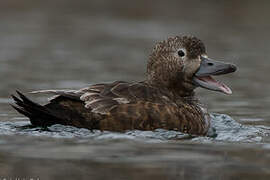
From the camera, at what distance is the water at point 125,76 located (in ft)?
20.4

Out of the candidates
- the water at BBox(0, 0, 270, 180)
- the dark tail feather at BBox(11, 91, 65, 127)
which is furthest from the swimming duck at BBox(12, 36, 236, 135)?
the water at BBox(0, 0, 270, 180)

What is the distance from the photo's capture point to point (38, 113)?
721cm

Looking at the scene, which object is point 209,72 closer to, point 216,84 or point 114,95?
point 216,84

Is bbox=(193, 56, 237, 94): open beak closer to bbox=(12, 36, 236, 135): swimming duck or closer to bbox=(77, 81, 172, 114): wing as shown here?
bbox=(12, 36, 236, 135): swimming duck

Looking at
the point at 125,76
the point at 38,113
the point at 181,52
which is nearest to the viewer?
the point at 38,113

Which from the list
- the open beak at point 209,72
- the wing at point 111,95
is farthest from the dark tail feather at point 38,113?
the open beak at point 209,72

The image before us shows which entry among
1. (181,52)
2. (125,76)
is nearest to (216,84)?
(181,52)

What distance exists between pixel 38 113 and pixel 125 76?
5.44 meters

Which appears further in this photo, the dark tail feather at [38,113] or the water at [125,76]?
the dark tail feather at [38,113]

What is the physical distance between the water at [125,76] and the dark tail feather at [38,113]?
85 mm

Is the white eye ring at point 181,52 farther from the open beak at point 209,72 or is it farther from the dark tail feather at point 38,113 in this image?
the dark tail feather at point 38,113

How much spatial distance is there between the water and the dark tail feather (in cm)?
9

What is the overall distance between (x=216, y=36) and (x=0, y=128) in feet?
33.1

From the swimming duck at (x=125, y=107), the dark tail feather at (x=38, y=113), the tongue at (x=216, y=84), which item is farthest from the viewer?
the tongue at (x=216, y=84)
